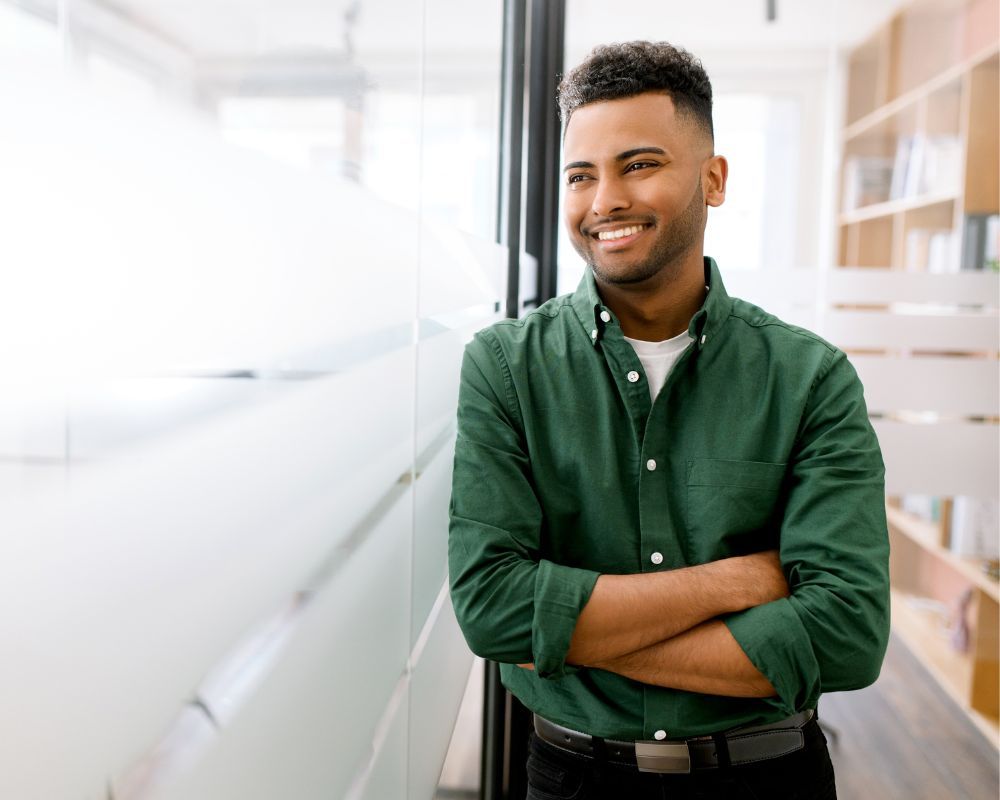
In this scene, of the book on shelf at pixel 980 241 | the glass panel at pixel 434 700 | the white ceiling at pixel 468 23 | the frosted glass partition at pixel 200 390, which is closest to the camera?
the frosted glass partition at pixel 200 390

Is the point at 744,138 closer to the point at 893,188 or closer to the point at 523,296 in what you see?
the point at 893,188

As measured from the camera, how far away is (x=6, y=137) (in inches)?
13.2

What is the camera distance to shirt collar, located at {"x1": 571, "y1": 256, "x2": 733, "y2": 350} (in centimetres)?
135

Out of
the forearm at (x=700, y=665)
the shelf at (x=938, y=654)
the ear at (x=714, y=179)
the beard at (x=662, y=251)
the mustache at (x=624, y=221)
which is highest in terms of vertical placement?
the ear at (x=714, y=179)

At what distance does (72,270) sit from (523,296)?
2024mm

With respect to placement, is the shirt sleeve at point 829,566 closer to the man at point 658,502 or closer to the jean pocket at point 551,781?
the man at point 658,502

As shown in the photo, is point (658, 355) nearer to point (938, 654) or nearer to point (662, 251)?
point (662, 251)

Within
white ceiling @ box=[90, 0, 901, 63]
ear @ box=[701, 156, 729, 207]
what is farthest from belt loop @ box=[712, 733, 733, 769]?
white ceiling @ box=[90, 0, 901, 63]

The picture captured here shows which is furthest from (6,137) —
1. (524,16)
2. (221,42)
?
(524,16)

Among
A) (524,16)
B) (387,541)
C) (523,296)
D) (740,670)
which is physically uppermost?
(524,16)

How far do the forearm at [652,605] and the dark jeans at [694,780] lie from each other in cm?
25

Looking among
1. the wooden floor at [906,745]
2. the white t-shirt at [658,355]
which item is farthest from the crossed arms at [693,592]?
the wooden floor at [906,745]

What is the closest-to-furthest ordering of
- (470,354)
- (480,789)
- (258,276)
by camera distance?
(258,276), (470,354), (480,789)

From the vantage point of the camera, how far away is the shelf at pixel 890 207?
2754mm
